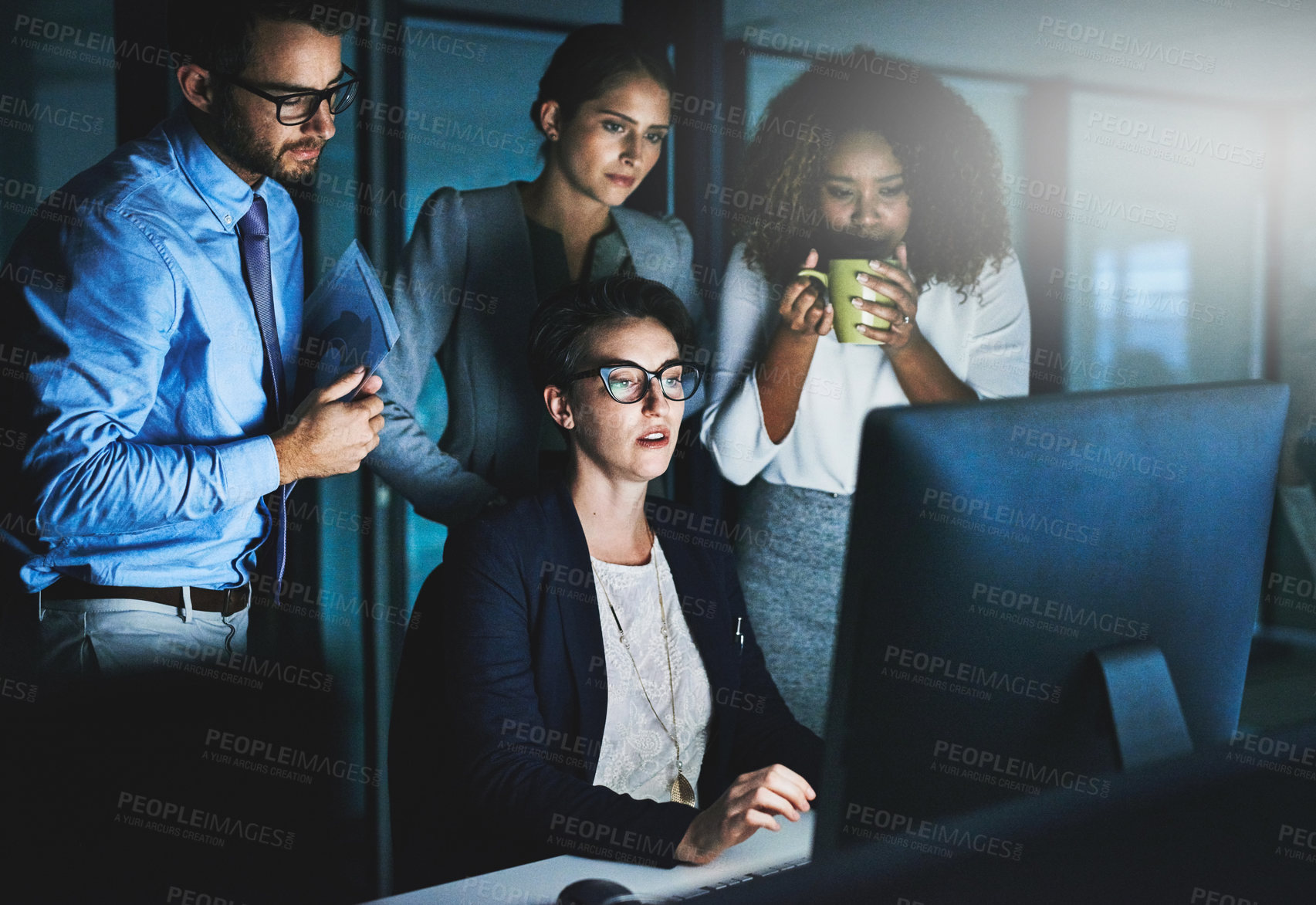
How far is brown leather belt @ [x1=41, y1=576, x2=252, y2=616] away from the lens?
1.72m

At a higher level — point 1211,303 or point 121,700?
point 1211,303

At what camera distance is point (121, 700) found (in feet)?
5.94

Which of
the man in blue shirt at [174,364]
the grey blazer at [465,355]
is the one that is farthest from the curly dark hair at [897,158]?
the man in blue shirt at [174,364]

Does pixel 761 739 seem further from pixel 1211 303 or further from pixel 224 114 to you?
pixel 1211 303

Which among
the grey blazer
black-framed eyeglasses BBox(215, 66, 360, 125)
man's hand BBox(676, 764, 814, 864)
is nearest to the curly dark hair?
the grey blazer

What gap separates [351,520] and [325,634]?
248 mm

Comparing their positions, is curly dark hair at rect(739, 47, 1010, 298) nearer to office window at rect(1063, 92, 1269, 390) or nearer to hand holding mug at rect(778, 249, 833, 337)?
hand holding mug at rect(778, 249, 833, 337)

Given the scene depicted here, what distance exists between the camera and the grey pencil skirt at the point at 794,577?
2482 millimetres

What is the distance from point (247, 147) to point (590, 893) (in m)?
1.48

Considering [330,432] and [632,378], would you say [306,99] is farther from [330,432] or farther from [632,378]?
[632,378]

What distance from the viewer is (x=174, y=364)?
5.71 ft

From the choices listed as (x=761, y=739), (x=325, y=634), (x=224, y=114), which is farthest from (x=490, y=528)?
(x=224, y=114)

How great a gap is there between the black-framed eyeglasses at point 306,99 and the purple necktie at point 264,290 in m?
0.16

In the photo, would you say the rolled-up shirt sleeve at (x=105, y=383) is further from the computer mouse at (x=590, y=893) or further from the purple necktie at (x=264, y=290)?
the computer mouse at (x=590, y=893)
